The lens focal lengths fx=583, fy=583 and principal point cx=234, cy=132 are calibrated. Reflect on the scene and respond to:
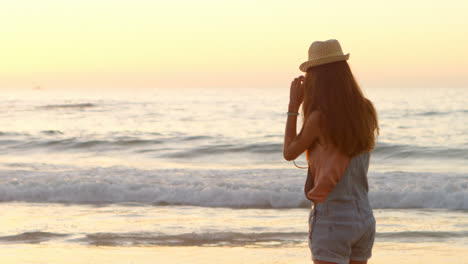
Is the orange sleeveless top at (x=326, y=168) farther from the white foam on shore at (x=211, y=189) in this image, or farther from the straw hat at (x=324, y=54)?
the white foam on shore at (x=211, y=189)

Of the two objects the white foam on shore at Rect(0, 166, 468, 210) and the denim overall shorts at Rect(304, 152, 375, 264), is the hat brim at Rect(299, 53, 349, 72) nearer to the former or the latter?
the denim overall shorts at Rect(304, 152, 375, 264)

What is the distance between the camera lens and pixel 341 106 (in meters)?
2.53

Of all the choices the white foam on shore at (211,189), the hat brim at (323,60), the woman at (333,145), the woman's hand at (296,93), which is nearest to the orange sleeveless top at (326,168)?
the woman at (333,145)

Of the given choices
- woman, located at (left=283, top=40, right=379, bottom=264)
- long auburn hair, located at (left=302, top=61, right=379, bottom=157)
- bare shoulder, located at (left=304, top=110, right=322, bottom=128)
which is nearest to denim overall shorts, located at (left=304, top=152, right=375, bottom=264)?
woman, located at (left=283, top=40, right=379, bottom=264)

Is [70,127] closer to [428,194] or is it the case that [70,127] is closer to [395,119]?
[395,119]

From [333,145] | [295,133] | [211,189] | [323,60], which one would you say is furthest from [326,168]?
[211,189]

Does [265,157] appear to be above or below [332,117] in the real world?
below

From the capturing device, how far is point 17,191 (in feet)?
35.6

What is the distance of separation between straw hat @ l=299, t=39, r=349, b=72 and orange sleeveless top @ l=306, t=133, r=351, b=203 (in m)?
0.34

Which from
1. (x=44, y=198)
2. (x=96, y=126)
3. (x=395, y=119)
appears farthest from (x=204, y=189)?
(x=395, y=119)

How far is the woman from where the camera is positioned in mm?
2531

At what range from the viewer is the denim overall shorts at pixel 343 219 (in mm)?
2582

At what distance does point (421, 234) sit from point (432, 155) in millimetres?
11899

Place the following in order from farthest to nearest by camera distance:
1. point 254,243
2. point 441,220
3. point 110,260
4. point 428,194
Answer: point 428,194 → point 441,220 → point 254,243 → point 110,260
